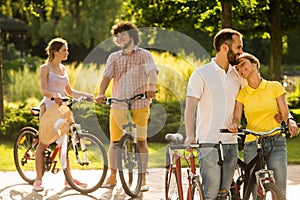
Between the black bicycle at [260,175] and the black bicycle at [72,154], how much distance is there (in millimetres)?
2438

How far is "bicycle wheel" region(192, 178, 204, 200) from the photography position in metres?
6.14

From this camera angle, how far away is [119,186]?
9438 mm

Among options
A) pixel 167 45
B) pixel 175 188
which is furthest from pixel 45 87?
pixel 167 45

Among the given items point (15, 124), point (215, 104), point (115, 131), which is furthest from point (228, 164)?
point (15, 124)

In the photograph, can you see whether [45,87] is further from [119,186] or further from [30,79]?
[30,79]

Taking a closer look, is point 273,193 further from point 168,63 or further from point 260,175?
point 168,63

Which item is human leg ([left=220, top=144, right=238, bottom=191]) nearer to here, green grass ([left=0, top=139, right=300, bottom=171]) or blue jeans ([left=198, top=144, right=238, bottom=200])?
blue jeans ([left=198, top=144, right=238, bottom=200])

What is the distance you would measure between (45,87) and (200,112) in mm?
3059

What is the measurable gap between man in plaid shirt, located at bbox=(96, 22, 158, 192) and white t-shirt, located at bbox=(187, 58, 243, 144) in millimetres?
2745

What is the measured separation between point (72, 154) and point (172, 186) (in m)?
2.50

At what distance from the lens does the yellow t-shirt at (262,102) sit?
253 inches

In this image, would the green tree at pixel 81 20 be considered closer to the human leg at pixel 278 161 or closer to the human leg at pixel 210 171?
the human leg at pixel 278 161

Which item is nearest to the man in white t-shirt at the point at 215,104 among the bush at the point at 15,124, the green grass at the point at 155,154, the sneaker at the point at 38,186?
the sneaker at the point at 38,186

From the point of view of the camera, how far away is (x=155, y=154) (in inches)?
521
